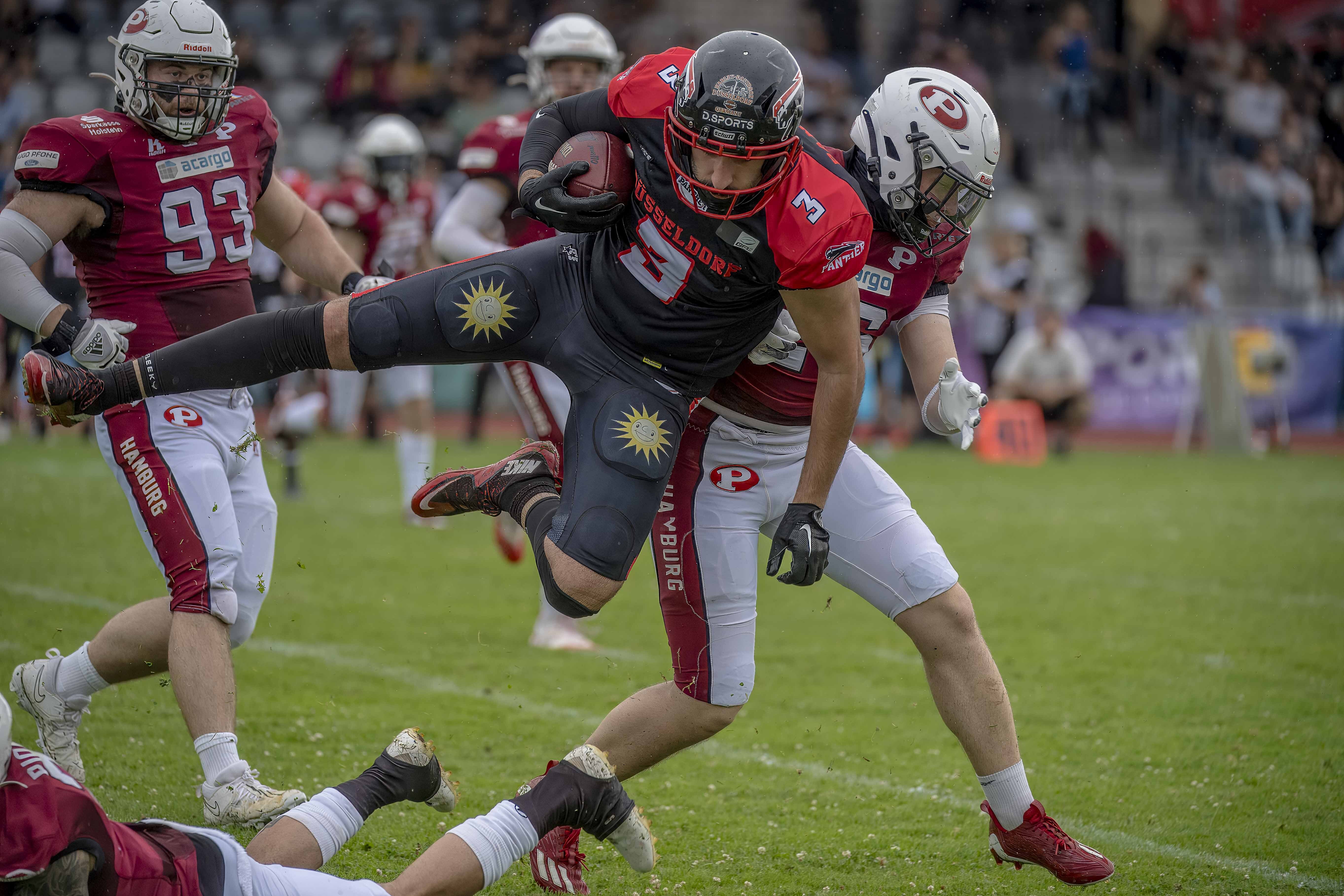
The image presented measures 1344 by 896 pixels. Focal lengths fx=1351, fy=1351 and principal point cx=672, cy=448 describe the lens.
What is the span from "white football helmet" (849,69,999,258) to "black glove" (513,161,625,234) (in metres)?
0.64

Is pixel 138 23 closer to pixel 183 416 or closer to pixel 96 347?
pixel 96 347

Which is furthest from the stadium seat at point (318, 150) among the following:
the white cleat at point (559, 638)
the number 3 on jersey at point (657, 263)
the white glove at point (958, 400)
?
the white glove at point (958, 400)

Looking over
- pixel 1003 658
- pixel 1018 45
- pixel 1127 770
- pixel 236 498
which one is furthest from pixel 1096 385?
pixel 236 498

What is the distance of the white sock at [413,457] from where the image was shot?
27.3 feet

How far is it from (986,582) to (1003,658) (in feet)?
5.28

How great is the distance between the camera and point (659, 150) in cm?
318

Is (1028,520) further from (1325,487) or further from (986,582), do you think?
(1325,487)

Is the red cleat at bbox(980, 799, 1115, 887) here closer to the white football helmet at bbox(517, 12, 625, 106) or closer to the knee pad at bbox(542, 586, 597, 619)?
the knee pad at bbox(542, 586, 597, 619)

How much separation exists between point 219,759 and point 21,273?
4.55 feet

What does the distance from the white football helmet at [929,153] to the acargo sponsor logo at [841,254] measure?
0.34 m

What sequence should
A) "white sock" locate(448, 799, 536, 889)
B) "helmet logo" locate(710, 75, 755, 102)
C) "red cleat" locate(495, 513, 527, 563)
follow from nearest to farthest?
"white sock" locate(448, 799, 536, 889), "helmet logo" locate(710, 75, 755, 102), "red cleat" locate(495, 513, 527, 563)

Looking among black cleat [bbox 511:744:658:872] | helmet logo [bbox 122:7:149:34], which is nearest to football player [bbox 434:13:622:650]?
helmet logo [bbox 122:7:149:34]

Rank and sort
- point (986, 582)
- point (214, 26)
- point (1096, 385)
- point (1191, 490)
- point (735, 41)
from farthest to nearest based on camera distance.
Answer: point (1096, 385)
point (1191, 490)
point (986, 582)
point (214, 26)
point (735, 41)

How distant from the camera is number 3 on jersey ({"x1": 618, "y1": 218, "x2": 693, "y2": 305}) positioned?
3115 mm
